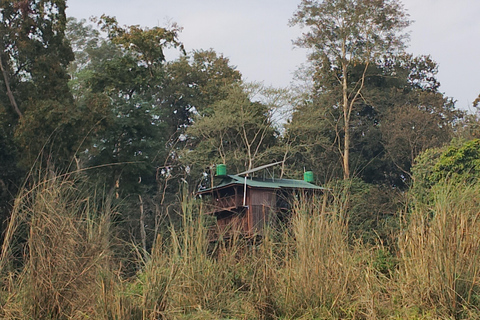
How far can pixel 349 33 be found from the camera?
2545cm

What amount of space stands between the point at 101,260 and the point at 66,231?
0.30m

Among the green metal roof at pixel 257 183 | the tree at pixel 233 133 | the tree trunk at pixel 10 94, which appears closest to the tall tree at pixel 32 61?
the tree trunk at pixel 10 94

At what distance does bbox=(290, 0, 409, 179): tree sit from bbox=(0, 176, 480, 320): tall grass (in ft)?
67.3

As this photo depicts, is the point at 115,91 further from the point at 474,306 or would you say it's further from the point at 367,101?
the point at 474,306

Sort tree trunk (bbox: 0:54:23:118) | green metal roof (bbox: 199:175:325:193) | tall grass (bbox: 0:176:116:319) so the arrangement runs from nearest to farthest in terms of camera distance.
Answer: tall grass (bbox: 0:176:116:319) → tree trunk (bbox: 0:54:23:118) → green metal roof (bbox: 199:175:325:193)

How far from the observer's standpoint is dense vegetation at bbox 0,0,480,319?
4.13m

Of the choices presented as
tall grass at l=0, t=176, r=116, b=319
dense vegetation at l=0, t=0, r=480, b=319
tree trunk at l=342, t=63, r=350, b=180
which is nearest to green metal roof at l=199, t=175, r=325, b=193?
dense vegetation at l=0, t=0, r=480, b=319

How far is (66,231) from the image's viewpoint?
4.13 meters

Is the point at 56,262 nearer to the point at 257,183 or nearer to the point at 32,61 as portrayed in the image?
the point at 32,61

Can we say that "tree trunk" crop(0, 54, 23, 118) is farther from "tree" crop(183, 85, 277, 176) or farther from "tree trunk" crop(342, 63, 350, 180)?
"tree trunk" crop(342, 63, 350, 180)

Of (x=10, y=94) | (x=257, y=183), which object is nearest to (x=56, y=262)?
(x=10, y=94)

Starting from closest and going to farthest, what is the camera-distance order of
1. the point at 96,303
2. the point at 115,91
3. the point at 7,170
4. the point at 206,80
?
the point at 96,303, the point at 7,170, the point at 115,91, the point at 206,80

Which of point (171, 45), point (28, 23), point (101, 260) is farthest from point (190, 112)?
point (101, 260)

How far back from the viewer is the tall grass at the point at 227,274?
13.3 feet
